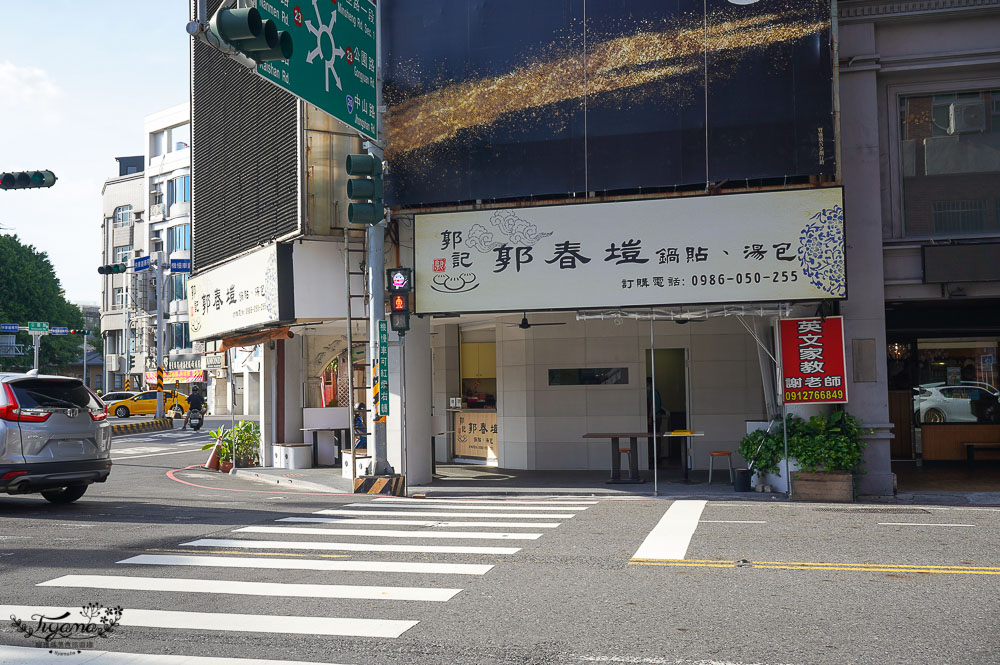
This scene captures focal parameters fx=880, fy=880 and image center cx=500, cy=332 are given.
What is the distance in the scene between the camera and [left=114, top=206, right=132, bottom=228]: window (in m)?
77.9

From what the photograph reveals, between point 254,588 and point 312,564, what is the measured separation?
3.74 ft

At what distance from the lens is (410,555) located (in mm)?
9406

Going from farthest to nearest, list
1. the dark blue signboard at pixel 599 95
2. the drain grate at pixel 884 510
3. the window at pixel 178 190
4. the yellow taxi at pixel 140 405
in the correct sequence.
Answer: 1. the window at pixel 178 190
2. the yellow taxi at pixel 140 405
3. the dark blue signboard at pixel 599 95
4. the drain grate at pixel 884 510

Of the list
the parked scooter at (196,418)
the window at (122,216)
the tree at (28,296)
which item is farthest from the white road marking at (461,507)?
the window at (122,216)

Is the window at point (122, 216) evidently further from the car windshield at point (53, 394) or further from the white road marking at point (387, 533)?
the white road marking at point (387, 533)

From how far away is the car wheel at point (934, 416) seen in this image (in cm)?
2002

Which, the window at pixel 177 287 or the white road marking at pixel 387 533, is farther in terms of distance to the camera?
the window at pixel 177 287

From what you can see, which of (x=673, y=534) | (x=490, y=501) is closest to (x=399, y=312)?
(x=490, y=501)

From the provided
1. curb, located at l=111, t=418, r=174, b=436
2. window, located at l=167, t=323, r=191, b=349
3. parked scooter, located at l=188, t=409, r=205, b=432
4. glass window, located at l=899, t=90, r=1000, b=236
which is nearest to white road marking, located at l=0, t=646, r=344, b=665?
glass window, located at l=899, t=90, r=1000, b=236

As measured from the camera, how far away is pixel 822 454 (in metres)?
14.5

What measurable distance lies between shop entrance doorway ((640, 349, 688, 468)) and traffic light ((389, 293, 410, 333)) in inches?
272

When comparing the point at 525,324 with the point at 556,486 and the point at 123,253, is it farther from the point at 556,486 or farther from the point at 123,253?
the point at 123,253

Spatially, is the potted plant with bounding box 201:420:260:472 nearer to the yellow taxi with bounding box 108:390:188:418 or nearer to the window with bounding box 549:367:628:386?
the window with bounding box 549:367:628:386

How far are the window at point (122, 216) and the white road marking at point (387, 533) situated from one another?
7349cm
